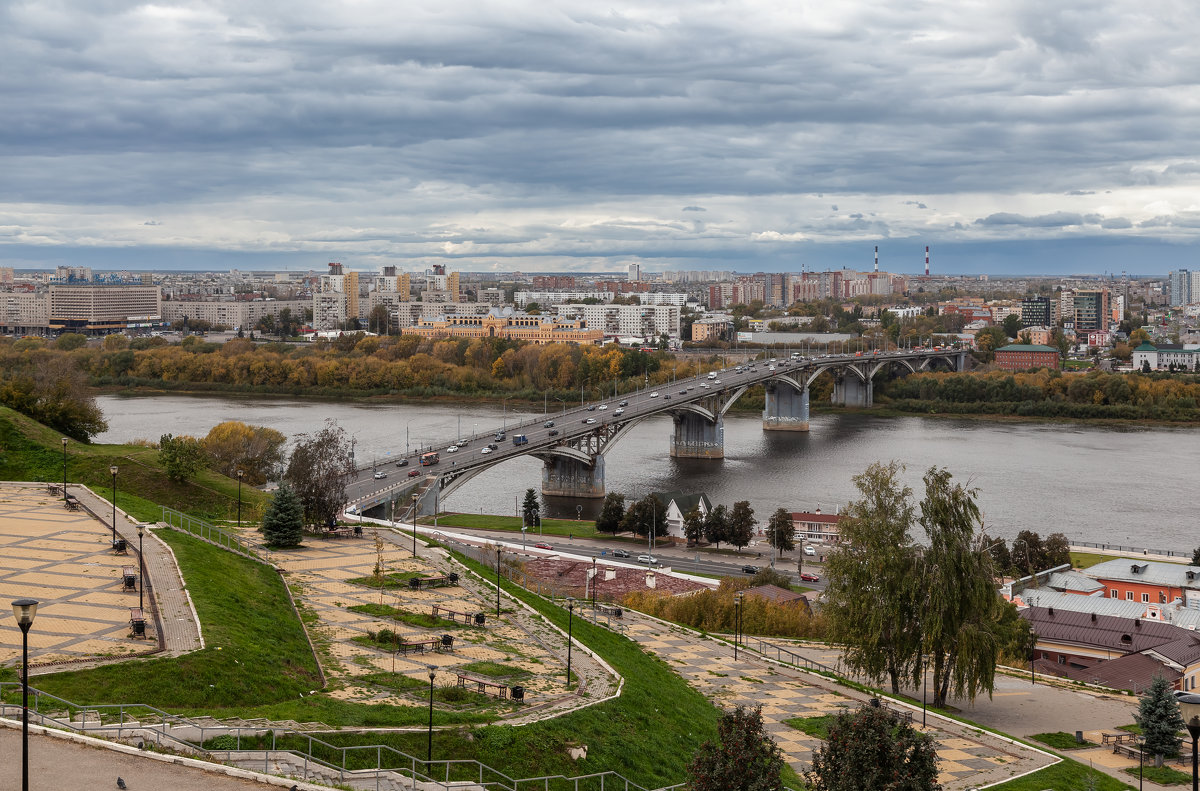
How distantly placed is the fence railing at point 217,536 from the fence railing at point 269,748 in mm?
7977

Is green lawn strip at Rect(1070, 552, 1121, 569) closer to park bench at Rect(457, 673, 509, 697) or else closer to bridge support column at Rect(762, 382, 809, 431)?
park bench at Rect(457, 673, 509, 697)

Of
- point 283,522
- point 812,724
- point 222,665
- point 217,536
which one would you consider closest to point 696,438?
point 283,522

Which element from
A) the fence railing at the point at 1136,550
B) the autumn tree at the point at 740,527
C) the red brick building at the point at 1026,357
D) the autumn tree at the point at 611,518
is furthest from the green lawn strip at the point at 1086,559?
the red brick building at the point at 1026,357

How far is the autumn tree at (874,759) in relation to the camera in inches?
330

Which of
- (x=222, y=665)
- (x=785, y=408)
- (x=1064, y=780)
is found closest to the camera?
(x=222, y=665)

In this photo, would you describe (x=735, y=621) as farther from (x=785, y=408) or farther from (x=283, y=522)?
(x=785, y=408)

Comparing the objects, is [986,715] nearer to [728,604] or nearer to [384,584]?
[728,604]

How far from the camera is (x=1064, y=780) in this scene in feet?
41.0

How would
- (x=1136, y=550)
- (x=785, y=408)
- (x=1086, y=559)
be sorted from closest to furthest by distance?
1. (x=1086, y=559)
2. (x=1136, y=550)
3. (x=785, y=408)

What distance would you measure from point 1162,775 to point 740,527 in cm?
1814

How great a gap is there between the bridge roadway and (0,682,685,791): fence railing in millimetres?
18251

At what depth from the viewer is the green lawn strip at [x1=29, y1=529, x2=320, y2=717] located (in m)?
10.4

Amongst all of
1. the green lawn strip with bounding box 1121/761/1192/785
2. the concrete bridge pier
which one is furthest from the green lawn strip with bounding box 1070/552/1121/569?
the concrete bridge pier

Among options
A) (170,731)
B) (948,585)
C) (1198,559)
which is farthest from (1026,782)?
(1198,559)
